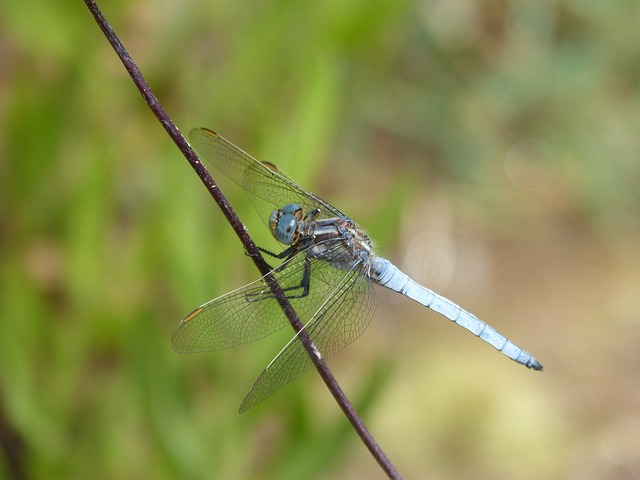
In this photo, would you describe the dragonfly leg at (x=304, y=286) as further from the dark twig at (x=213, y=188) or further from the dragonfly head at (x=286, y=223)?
the dark twig at (x=213, y=188)

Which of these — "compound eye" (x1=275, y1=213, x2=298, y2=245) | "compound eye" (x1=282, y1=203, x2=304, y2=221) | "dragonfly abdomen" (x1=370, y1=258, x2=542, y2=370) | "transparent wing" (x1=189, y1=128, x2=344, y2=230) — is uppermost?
"dragonfly abdomen" (x1=370, y1=258, x2=542, y2=370)

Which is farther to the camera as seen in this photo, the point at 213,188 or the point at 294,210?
the point at 294,210

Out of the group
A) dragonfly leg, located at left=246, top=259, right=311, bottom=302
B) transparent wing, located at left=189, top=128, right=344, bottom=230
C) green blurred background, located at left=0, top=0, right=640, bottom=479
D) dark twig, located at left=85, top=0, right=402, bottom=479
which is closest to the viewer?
dark twig, located at left=85, top=0, right=402, bottom=479

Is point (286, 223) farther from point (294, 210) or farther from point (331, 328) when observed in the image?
point (331, 328)

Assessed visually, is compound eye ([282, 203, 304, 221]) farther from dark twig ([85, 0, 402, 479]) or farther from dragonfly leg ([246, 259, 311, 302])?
dark twig ([85, 0, 402, 479])

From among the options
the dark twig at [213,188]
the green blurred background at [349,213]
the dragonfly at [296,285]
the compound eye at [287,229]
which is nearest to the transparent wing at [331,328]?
the dragonfly at [296,285]

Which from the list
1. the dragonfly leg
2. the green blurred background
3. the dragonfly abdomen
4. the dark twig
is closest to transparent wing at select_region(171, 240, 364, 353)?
the dragonfly leg

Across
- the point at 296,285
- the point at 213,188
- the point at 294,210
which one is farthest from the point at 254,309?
the point at 213,188
